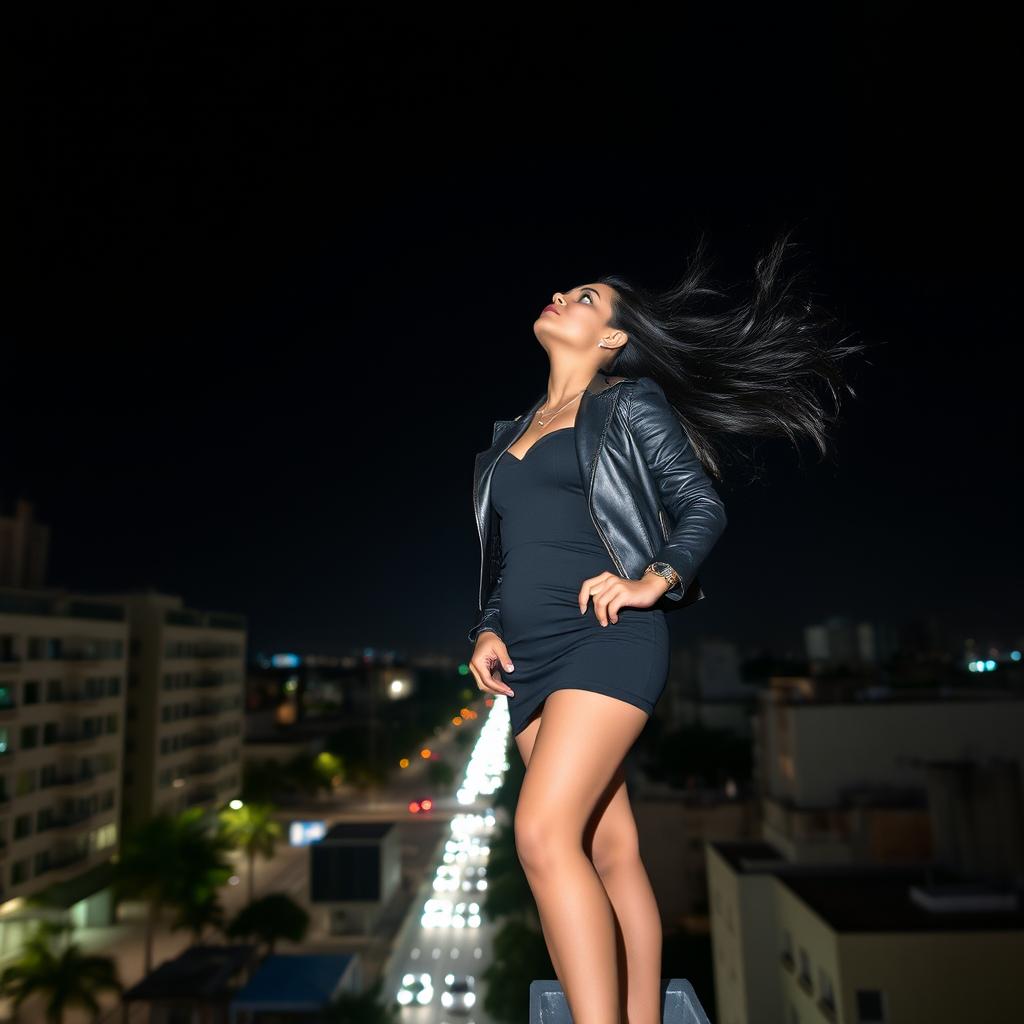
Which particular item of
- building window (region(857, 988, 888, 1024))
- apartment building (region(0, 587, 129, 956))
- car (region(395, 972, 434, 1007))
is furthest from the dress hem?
car (region(395, 972, 434, 1007))

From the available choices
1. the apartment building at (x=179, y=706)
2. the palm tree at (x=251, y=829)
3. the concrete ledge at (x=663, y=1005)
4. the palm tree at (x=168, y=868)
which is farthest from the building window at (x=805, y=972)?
the palm tree at (x=251, y=829)

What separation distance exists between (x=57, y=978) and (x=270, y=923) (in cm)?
699

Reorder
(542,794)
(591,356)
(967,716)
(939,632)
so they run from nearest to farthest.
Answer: (542,794) → (591,356) → (967,716) → (939,632)

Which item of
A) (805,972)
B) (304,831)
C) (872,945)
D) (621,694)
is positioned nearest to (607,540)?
(621,694)

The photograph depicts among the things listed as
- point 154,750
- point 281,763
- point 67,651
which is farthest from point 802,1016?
point 281,763

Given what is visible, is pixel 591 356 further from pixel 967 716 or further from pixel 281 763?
pixel 281 763

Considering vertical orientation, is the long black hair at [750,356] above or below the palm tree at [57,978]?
above

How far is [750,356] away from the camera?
2.60m

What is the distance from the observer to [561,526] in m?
2.23

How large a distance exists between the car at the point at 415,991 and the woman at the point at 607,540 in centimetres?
2622

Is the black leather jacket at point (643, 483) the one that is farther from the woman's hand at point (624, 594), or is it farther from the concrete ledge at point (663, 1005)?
the concrete ledge at point (663, 1005)

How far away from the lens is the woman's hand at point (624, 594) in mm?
1883

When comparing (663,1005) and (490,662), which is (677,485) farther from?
(663,1005)

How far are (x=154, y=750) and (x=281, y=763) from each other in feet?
56.1
